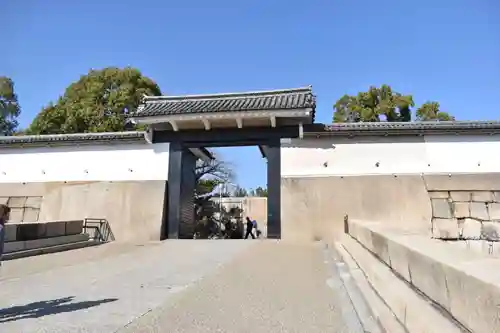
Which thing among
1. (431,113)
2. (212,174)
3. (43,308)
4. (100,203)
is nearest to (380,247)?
(43,308)

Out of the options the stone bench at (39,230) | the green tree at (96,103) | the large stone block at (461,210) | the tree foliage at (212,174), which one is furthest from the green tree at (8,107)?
the large stone block at (461,210)

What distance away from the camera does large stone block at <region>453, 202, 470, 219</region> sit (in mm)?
10336

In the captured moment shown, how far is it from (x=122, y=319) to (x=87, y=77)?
73.7ft

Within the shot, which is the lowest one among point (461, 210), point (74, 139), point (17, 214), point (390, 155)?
point (17, 214)

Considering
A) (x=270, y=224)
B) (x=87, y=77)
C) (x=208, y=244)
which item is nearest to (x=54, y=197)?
(x=208, y=244)

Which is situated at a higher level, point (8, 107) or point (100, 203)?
point (8, 107)

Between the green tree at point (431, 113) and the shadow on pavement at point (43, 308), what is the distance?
Answer: 24.7 metres

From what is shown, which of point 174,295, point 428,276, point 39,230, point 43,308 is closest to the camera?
point 428,276

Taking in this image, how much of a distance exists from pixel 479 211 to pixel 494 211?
0.40 metres

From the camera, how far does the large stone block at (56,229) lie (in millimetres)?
9203

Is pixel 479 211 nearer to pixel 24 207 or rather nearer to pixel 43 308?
pixel 43 308

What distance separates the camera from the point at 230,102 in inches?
500

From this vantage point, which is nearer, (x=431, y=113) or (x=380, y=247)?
(x=380, y=247)

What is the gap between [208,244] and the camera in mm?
10172
